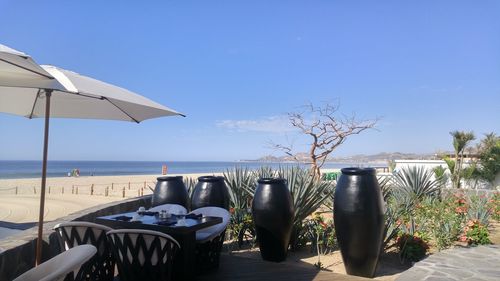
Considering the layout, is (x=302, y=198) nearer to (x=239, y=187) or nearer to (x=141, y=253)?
(x=239, y=187)

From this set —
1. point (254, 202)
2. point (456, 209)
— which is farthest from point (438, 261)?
point (456, 209)

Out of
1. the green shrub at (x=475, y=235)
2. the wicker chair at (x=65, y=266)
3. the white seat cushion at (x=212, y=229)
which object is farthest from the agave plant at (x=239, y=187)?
the wicker chair at (x=65, y=266)

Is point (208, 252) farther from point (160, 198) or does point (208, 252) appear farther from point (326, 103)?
point (326, 103)

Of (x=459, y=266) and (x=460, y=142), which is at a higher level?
(x=460, y=142)

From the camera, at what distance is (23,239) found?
133 inches

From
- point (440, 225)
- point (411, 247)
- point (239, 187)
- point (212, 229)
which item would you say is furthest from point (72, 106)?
point (440, 225)

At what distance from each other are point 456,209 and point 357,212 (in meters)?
4.34

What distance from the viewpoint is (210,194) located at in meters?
5.57

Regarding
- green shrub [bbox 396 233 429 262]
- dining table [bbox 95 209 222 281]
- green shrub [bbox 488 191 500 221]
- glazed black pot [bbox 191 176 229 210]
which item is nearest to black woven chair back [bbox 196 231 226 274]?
dining table [bbox 95 209 222 281]

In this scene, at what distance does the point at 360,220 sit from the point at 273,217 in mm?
1090

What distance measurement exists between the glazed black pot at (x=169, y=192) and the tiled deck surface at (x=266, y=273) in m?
1.41

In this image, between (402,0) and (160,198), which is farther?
(402,0)

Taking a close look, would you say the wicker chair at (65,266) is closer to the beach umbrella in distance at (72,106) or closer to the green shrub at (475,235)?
the beach umbrella in distance at (72,106)

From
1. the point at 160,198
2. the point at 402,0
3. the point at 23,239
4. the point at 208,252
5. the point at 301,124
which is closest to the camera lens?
the point at 23,239
